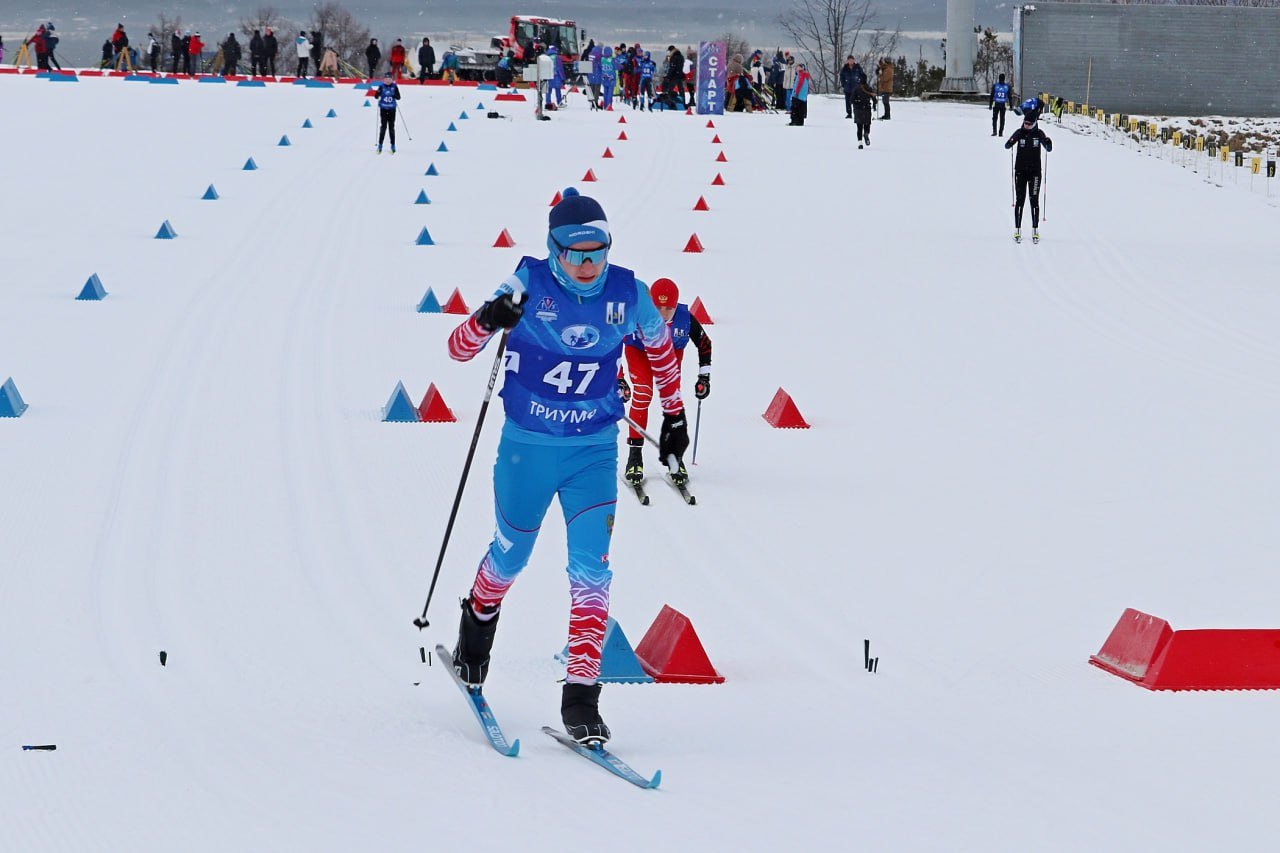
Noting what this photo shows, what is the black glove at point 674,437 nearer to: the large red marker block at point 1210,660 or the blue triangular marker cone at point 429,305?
the large red marker block at point 1210,660

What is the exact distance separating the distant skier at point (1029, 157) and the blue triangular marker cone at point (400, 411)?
10641 millimetres

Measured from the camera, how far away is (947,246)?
795 inches

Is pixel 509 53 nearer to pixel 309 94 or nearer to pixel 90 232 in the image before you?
pixel 309 94

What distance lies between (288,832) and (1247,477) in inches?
287

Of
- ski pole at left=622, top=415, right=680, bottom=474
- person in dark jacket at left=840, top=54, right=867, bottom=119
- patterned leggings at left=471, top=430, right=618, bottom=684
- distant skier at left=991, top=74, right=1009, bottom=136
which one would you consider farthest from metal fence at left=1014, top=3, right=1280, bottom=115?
patterned leggings at left=471, top=430, right=618, bottom=684

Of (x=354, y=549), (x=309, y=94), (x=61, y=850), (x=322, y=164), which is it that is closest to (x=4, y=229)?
(x=322, y=164)

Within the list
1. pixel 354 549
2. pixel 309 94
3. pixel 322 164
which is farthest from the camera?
pixel 309 94

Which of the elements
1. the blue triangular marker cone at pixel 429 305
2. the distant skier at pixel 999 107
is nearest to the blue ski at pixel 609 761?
the blue triangular marker cone at pixel 429 305

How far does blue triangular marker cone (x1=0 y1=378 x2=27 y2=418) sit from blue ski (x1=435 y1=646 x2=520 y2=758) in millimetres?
5630

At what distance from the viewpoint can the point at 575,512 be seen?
5484 mm

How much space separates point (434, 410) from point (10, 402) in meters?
2.72

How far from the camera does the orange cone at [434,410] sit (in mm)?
10828

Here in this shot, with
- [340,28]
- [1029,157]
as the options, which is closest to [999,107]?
[1029,157]

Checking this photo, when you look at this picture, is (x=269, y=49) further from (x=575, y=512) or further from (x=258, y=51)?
(x=575, y=512)
